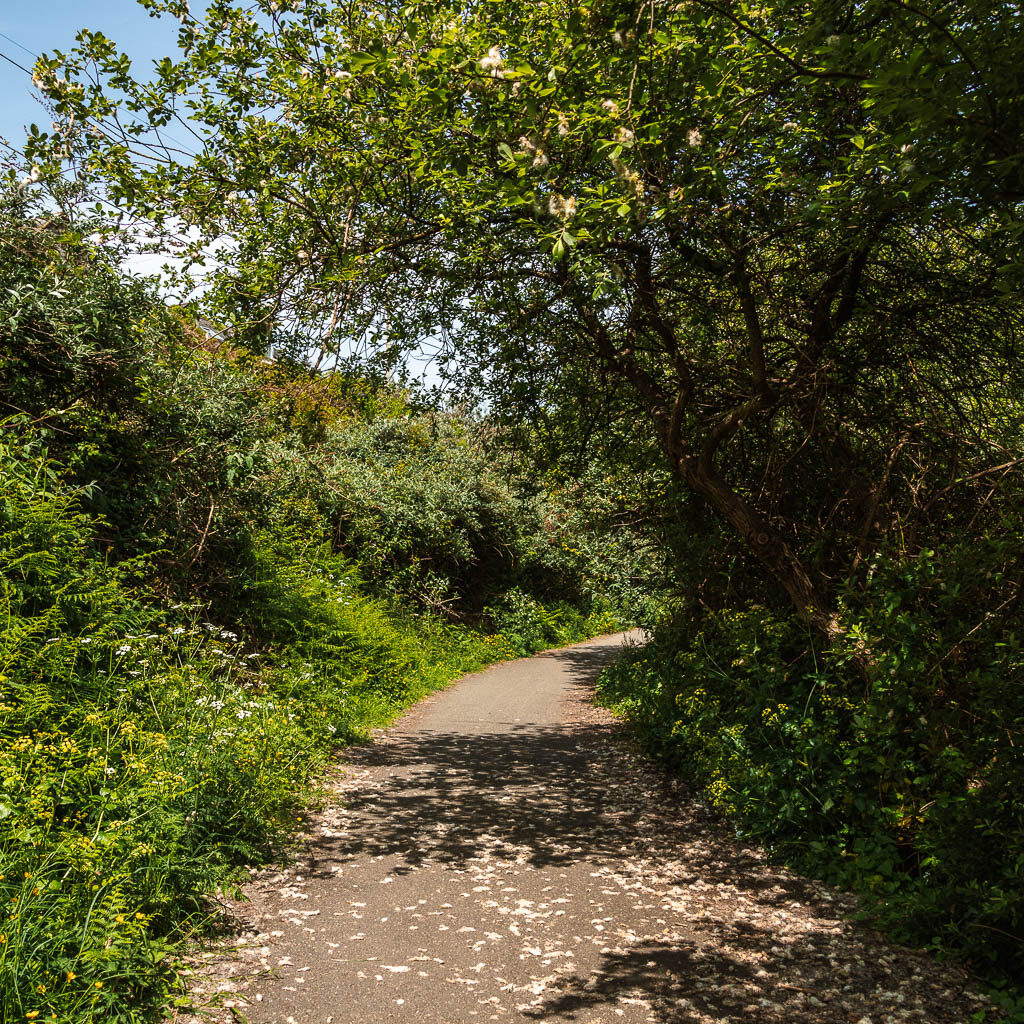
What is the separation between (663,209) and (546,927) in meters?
4.84

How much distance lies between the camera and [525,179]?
4.79 metres

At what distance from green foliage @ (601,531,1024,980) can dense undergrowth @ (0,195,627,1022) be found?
3995mm

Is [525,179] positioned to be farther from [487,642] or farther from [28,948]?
[487,642]

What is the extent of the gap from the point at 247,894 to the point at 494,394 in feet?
21.7

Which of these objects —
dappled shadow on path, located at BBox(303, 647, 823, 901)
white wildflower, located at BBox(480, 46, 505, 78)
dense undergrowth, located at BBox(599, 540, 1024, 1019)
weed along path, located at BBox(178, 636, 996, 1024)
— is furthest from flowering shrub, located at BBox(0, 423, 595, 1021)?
white wildflower, located at BBox(480, 46, 505, 78)

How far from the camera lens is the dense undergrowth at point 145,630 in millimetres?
3586

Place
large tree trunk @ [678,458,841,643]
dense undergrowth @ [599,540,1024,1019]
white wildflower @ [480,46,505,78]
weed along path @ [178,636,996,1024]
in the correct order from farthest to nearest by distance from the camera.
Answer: large tree trunk @ [678,458,841,643]
white wildflower @ [480,46,505,78]
dense undergrowth @ [599,540,1024,1019]
weed along path @ [178,636,996,1024]

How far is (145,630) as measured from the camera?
655 cm

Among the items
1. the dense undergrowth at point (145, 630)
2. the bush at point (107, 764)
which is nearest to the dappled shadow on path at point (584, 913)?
the bush at point (107, 764)

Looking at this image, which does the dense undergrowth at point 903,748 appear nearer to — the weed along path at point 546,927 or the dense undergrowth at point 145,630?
the weed along path at point 546,927

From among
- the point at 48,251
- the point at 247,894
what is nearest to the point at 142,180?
the point at 48,251

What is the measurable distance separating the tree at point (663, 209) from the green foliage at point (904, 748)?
802 millimetres

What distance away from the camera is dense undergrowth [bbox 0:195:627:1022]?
359 cm

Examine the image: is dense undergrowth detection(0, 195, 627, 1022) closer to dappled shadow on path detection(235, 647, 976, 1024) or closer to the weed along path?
the weed along path
